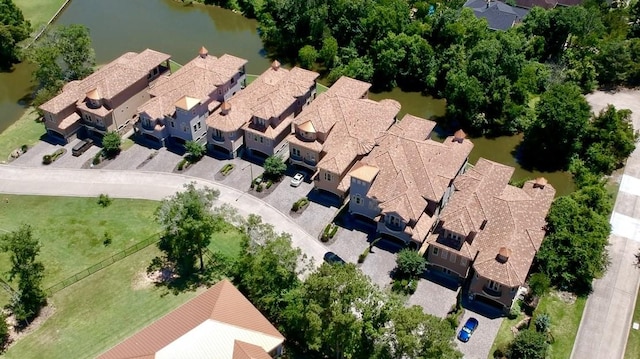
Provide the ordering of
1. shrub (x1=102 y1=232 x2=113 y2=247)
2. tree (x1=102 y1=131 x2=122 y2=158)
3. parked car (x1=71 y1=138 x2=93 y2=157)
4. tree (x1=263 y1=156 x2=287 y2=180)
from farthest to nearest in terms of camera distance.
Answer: parked car (x1=71 y1=138 x2=93 y2=157), tree (x1=102 y1=131 x2=122 y2=158), tree (x1=263 y1=156 x2=287 y2=180), shrub (x1=102 y1=232 x2=113 y2=247)

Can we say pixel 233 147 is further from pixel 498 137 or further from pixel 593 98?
pixel 593 98

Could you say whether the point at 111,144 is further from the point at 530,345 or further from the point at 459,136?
the point at 530,345

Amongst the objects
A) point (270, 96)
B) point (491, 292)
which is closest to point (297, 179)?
point (270, 96)

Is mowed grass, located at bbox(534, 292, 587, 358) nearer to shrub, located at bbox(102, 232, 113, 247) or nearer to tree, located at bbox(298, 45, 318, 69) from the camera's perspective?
shrub, located at bbox(102, 232, 113, 247)

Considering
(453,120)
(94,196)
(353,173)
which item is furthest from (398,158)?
(94,196)

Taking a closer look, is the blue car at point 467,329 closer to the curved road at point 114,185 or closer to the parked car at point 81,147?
the curved road at point 114,185

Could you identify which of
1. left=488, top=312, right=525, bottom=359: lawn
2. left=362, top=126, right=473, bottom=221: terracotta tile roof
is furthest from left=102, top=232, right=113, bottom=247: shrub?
left=488, top=312, right=525, bottom=359: lawn
